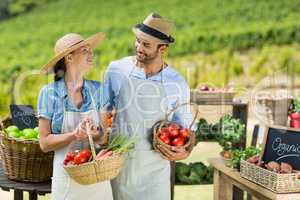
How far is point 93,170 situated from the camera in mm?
2652

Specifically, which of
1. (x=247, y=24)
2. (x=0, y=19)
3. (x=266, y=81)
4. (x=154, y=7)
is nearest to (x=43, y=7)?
(x=0, y=19)

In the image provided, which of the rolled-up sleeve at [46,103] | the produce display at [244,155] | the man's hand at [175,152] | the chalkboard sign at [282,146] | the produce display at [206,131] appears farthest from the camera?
the produce display at [206,131]

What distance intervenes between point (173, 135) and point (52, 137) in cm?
52

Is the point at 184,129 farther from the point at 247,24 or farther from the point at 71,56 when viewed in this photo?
the point at 247,24

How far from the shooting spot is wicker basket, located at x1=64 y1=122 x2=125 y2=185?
264cm

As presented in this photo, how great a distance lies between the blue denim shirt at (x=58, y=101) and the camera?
2779 millimetres

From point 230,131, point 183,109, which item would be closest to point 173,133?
point 183,109

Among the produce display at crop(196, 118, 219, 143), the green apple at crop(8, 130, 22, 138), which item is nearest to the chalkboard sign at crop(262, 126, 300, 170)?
the green apple at crop(8, 130, 22, 138)

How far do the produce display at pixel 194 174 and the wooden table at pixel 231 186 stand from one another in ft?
6.33

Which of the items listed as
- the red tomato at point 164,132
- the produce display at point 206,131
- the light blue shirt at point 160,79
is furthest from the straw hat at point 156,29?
the produce display at point 206,131

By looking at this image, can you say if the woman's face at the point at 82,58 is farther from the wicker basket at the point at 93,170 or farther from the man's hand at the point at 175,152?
the man's hand at the point at 175,152

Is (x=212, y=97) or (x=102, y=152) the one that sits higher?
(x=212, y=97)

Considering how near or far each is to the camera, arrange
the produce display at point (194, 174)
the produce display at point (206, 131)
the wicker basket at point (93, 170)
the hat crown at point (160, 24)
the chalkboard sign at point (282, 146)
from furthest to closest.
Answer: the produce display at point (194, 174), the produce display at point (206, 131), the chalkboard sign at point (282, 146), the hat crown at point (160, 24), the wicker basket at point (93, 170)

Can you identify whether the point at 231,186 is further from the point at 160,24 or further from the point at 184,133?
the point at 160,24
